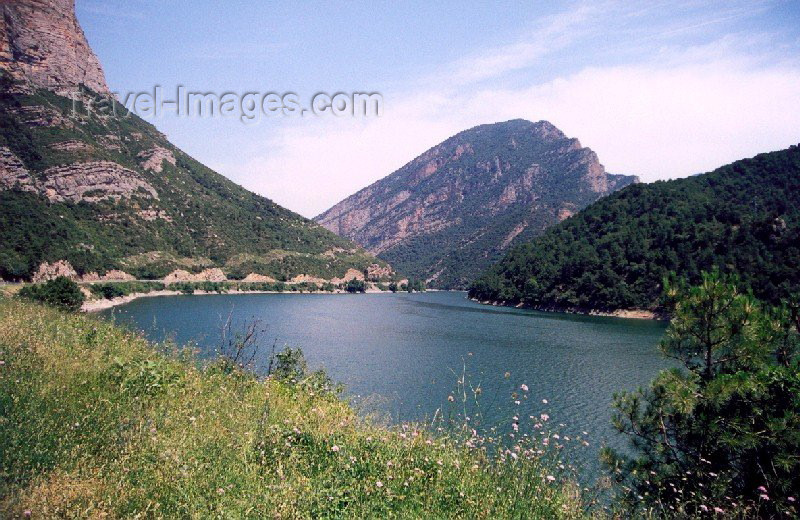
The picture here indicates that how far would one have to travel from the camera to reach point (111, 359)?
6.84 meters

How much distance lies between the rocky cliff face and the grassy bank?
535ft

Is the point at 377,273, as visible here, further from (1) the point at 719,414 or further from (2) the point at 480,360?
(1) the point at 719,414

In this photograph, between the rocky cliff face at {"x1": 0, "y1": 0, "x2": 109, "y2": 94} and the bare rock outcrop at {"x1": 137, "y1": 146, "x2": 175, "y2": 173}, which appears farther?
the bare rock outcrop at {"x1": 137, "y1": 146, "x2": 175, "y2": 173}

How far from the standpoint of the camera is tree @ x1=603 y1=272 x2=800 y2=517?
5965 millimetres

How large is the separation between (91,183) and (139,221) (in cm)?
1296

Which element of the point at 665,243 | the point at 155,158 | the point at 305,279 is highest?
the point at 155,158

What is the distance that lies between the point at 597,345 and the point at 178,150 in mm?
163575

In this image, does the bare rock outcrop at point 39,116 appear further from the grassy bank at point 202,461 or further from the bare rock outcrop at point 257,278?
the grassy bank at point 202,461

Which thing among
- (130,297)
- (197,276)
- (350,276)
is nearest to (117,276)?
(130,297)

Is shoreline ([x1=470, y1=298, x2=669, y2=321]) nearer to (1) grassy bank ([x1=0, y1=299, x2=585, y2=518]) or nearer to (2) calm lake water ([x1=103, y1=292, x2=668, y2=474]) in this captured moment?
(2) calm lake water ([x1=103, y1=292, x2=668, y2=474])

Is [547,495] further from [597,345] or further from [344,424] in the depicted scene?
[597,345]

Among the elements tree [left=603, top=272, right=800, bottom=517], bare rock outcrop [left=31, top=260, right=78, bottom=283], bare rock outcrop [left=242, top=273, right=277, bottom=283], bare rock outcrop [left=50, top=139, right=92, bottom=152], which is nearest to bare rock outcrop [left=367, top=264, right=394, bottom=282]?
bare rock outcrop [left=242, top=273, right=277, bottom=283]

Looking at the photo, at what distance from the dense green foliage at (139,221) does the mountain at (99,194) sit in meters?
0.33

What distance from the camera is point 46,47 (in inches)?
5620
